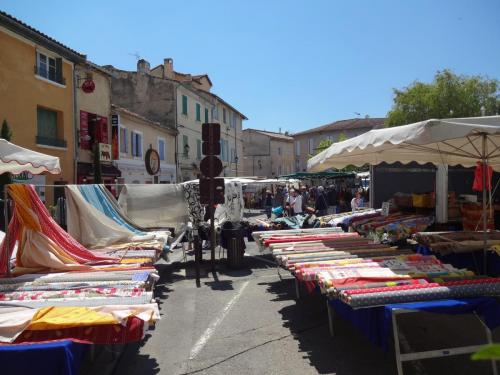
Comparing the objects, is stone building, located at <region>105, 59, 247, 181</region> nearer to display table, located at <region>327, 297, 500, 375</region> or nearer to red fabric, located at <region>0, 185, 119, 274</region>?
red fabric, located at <region>0, 185, 119, 274</region>

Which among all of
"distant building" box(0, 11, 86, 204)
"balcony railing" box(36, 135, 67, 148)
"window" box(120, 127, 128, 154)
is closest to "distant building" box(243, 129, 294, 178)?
"window" box(120, 127, 128, 154)

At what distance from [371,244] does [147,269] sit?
3.27 m

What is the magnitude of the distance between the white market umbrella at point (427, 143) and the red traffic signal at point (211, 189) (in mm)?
1942

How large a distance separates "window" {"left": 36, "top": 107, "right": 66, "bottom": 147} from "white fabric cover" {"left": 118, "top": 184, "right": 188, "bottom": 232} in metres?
7.73

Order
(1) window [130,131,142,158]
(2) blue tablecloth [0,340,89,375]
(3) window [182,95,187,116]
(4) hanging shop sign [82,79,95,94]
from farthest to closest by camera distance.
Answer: (3) window [182,95,187,116]
(1) window [130,131,142,158]
(4) hanging shop sign [82,79,95,94]
(2) blue tablecloth [0,340,89,375]

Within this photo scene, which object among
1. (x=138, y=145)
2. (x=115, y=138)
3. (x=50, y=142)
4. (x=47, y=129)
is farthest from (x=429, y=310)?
(x=138, y=145)

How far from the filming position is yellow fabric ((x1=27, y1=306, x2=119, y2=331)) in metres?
3.31

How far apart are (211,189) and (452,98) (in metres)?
24.1

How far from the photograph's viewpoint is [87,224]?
24.3 feet

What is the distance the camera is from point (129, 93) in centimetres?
3003

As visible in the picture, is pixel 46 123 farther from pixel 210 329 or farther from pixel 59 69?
pixel 210 329

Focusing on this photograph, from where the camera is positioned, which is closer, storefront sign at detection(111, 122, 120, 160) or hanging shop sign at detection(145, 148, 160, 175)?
storefront sign at detection(111, 122, 120, 160)

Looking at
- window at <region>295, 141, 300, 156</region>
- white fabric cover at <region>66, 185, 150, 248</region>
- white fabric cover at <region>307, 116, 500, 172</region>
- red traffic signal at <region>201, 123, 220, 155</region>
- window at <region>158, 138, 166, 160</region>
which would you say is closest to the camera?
white fabric cover at <region>307, 116, 500, 172</region>

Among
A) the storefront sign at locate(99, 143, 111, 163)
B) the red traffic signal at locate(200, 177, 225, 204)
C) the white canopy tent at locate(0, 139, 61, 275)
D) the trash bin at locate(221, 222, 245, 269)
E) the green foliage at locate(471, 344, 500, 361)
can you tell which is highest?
the storefront sign at locate(99, 143, 111, 163)
